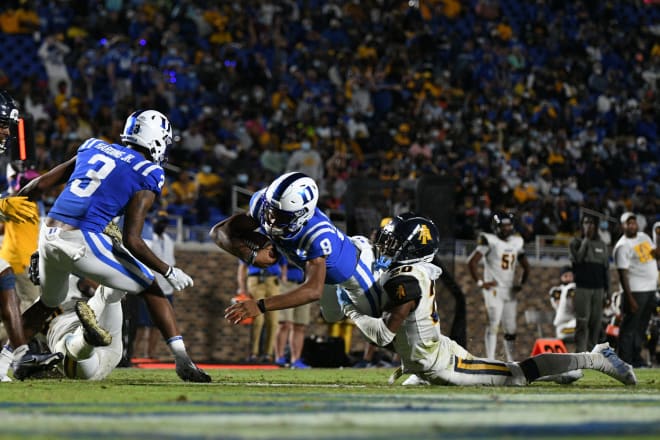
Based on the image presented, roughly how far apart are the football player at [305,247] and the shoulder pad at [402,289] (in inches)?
7.9

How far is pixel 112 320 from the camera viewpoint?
7.95m

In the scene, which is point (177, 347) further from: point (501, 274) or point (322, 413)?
point (501, 274)

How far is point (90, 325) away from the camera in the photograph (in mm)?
7059

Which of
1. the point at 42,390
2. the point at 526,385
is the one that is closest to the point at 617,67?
the point at 526,385

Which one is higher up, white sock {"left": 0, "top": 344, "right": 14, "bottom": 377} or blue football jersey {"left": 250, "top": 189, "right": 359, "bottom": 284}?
blue football jersey {"left": 250, "top": 189, "right": 359, "bottom": 284}

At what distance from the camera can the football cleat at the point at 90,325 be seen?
7039 millimetres

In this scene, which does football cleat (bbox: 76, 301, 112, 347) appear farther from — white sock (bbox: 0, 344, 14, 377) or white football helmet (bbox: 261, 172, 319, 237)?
white football helmet (bbox: 261, 172, 319, 237)

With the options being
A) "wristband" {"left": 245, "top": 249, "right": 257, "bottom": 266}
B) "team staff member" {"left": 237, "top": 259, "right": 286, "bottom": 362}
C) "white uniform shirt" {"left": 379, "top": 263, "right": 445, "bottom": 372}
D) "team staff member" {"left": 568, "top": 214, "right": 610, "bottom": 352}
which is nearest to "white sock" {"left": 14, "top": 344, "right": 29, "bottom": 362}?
"wristband" {"left": 245, "top": 249, "right": 257, "bottom": 266}

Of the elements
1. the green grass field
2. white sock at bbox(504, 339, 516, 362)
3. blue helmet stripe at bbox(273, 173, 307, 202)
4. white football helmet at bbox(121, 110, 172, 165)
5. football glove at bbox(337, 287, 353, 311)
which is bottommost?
white sock at bbox(504, 339, 516, 362)

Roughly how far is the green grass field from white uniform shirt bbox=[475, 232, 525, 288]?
23.8 feet

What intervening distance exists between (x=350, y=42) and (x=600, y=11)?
7626 millimetres

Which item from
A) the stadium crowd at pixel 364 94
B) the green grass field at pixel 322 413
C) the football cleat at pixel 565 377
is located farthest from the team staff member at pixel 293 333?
the green grass field at pixel 322 413

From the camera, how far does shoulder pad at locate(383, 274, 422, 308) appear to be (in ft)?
23.0

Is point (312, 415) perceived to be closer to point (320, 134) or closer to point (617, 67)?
point (320, 134)
